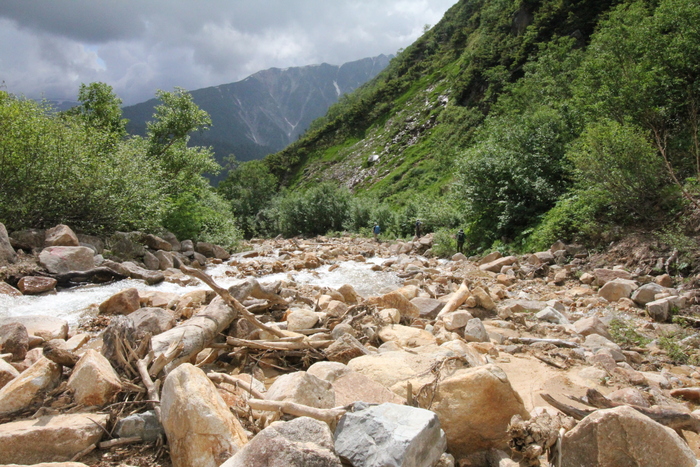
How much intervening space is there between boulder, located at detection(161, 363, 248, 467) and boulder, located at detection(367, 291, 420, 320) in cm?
465

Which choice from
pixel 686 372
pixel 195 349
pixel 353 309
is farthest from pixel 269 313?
pixel 686 372

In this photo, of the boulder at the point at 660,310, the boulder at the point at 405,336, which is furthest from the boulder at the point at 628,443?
the boulder at the point at 660,310

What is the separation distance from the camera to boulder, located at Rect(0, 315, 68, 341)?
5.23m

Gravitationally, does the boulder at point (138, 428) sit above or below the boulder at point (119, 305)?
below

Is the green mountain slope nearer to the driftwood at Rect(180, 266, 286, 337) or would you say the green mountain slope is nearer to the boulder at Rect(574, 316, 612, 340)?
the boulder at Rect(574, 316, 612, 340)

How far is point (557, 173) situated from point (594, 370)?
1231cm

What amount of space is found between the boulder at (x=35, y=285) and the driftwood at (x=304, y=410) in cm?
832

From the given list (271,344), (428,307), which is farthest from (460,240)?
(271,344)

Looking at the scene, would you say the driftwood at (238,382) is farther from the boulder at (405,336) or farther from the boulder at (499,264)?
the boulder at (499,264)

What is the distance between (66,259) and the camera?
9.25 metres

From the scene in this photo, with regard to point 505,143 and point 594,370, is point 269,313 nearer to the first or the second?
point 594,370

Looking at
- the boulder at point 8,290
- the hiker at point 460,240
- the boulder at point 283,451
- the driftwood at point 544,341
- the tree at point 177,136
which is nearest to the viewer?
the boulder at point 283,451

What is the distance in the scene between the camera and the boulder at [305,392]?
2822mm

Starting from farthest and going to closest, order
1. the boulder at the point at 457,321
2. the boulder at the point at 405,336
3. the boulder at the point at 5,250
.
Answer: the boulder at the point at 5,250 < the boulder at the point at 457,321 < the boulder at the point at 405,336
